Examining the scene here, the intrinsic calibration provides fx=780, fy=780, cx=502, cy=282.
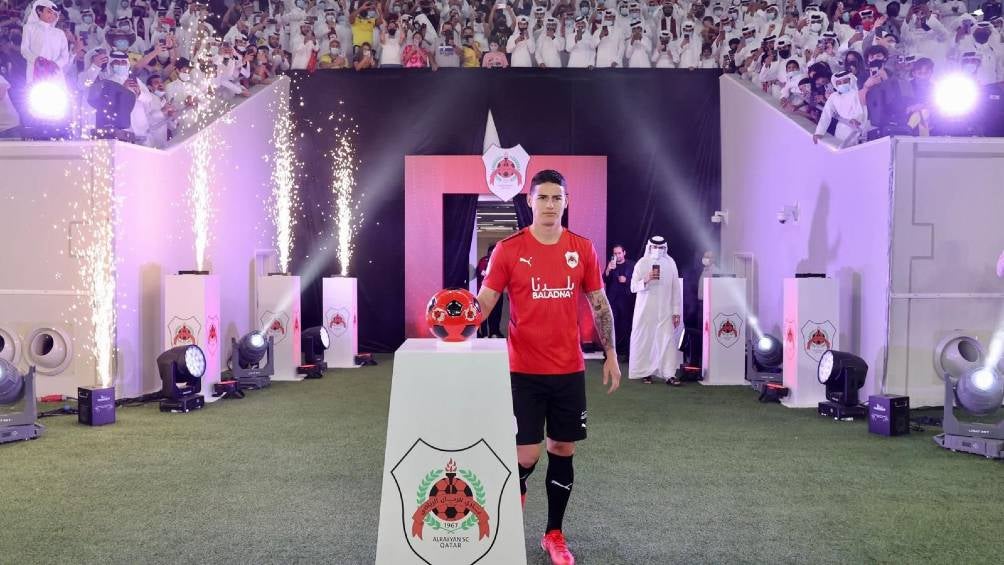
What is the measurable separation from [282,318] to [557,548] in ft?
21.7

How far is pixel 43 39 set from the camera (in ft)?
27.9

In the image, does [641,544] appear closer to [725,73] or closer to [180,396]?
[180,396]

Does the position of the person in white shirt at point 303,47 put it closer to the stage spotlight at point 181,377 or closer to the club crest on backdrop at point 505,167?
the club crest on backdrop at point 505,167

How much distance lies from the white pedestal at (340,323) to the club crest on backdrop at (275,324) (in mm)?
948

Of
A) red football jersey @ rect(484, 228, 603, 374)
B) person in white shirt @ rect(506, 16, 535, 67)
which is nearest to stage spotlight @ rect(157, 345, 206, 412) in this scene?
red football jersey @ rect(484, 228, 603, 374)

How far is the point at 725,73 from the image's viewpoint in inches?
428

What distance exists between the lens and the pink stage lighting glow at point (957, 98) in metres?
6.86

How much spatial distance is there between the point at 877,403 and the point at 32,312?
716 cm

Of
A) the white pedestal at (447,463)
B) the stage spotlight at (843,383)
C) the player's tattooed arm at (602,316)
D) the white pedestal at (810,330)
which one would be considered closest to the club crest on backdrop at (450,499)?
the white pedestal at (447,463)

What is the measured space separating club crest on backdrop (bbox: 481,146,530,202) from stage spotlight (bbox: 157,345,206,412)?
528cm

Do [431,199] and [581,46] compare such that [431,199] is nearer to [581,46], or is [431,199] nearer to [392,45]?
[392,45]

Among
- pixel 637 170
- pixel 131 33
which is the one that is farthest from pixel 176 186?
pixel 637 170

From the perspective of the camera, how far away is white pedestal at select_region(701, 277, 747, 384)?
8547mm

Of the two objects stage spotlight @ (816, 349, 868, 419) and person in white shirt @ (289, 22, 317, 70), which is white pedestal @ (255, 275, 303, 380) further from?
stage spotlight @ (816, 349, 868, 419)
